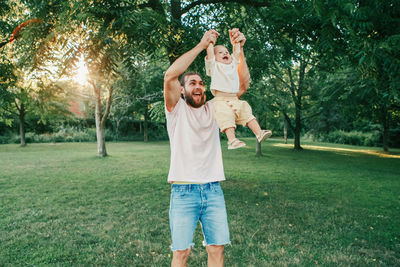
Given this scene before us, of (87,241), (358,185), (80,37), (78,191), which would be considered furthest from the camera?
(358,185)

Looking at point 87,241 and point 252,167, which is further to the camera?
point 252,167

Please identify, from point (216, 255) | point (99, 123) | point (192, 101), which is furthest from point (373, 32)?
point (99, 123)

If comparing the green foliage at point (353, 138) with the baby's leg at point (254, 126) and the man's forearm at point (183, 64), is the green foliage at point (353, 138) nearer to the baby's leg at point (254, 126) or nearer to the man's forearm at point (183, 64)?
the baby's leg at point (254, 126)

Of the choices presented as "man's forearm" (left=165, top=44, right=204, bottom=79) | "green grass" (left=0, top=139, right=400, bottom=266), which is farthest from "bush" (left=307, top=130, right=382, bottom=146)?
"man's forearm" (left=165, top=44, right=204, bottom=79)

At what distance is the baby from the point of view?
7.25ft

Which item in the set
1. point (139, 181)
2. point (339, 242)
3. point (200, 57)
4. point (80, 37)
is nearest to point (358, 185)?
point (339, 242)

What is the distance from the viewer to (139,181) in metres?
10.3

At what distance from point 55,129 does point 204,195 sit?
36.3 meters

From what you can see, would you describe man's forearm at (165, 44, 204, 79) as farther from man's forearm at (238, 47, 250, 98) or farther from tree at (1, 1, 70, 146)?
tree at (1, 1, 70, 146)

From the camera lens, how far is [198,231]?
531cm

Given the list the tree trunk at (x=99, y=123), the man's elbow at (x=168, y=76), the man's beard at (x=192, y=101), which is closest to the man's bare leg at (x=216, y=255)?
the man's beard at (x=192, y=101)

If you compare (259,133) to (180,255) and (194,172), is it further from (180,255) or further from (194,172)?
(180,255)

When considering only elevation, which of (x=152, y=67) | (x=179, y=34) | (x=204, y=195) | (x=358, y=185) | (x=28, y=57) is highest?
(x=152, y=67)

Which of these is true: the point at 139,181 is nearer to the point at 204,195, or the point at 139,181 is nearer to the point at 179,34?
the point at 179,34
